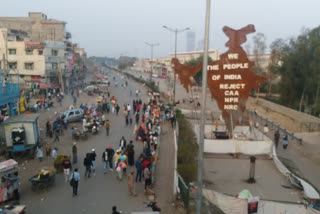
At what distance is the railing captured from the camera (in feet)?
66.0

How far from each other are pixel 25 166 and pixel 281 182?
12193mm

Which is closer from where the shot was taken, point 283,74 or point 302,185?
point 302,185

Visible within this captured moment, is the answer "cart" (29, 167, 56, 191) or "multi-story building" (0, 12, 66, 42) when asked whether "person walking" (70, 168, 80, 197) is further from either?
"multi-story building" (0, 12, 66, 42)

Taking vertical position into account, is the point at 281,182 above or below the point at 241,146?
below

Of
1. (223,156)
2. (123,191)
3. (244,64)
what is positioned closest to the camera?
(123,191)

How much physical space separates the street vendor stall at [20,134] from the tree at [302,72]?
2580 cm

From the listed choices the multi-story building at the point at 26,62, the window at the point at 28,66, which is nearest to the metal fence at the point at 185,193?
the multi-story building at the point at 26,62

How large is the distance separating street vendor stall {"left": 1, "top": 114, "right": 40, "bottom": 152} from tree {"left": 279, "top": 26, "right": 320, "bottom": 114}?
25.8 metres

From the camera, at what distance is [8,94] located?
→ 2098cm

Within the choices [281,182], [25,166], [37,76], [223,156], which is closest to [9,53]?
[37,76]

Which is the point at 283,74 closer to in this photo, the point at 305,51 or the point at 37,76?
the point at 305,51

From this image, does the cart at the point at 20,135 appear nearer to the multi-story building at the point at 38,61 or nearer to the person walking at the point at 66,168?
the person walking at the point at 66,168

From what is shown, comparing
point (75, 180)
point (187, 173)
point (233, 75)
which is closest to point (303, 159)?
point (233, 75)

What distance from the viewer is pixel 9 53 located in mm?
46156
